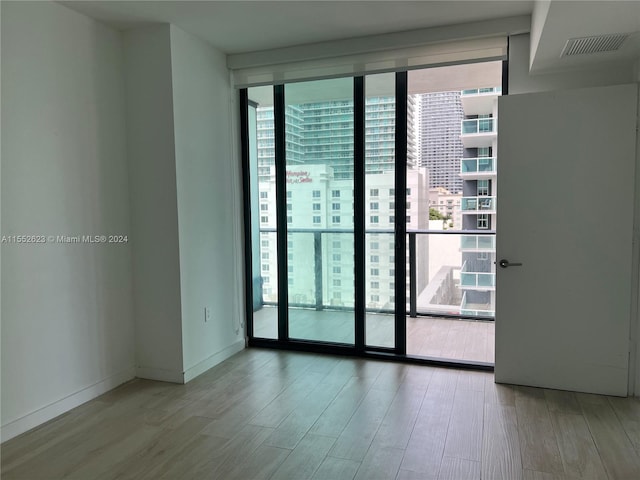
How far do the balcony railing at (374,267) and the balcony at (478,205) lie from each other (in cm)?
25

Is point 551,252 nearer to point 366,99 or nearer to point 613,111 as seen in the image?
point 613,111

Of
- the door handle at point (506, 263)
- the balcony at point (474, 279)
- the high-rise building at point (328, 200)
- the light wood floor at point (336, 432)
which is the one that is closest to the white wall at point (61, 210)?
the light wood floor at point (336, 432)

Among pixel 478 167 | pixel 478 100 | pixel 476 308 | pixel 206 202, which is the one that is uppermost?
pixel 478 100

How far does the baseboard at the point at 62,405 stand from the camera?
8.38 ft

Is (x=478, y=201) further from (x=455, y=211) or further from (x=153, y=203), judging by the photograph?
(x=153, y=203)

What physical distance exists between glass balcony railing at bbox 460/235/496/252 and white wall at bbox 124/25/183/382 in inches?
123

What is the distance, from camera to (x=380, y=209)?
3.73 metres

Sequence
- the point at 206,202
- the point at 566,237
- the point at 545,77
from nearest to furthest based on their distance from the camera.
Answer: the point at 566,237 → the point at 545,77 → the point at 206,202

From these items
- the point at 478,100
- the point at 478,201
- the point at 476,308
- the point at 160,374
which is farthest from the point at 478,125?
the point at 160,374

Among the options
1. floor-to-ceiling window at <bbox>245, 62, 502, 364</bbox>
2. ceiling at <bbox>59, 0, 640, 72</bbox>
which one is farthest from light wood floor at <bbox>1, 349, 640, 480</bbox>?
ceiling at <bbox>59, 0, 640, 72</bbox>

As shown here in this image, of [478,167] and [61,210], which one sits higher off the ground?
[478,167]

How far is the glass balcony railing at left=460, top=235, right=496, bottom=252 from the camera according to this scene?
4898 millimetres

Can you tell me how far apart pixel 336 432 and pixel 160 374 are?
1.52m

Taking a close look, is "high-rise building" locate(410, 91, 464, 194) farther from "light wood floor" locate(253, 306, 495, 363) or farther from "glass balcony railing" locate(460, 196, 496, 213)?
"light wood floor" locate(253, 306, 495, 363)
